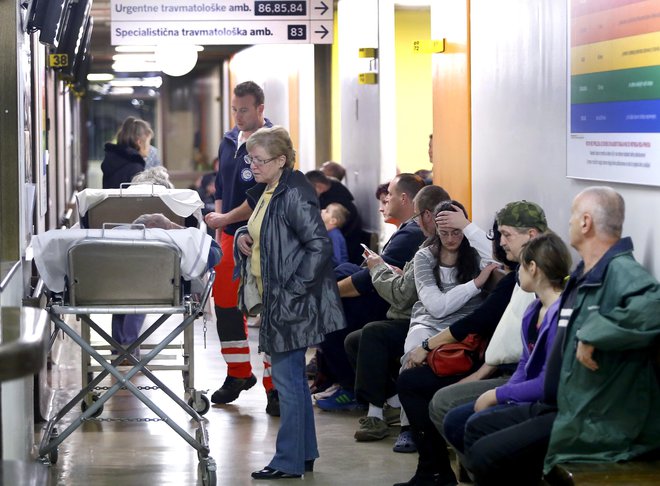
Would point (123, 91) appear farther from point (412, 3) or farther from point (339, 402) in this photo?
point (339, 402)

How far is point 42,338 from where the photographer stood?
1.92 m

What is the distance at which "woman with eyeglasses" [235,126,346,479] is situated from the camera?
491 cm

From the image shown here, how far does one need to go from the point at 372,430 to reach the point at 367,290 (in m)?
0.83

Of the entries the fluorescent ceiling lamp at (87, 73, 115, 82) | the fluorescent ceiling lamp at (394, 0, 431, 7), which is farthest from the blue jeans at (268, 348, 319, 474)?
the fluorescent ceiling lamp at (87, 73, 115, 82)

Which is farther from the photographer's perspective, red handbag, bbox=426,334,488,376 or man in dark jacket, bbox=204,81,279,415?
→ man in dark jacket, bbox=204,81,279,415

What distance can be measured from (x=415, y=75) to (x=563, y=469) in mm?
8884

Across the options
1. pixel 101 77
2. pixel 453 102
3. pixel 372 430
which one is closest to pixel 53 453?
pixel 372 430

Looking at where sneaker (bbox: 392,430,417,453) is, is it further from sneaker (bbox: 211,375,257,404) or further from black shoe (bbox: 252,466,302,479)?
sneaker (bbox: 211,375,257,404)

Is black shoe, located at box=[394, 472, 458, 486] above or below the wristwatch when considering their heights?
below

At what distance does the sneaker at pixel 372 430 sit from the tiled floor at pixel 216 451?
0.10 ft

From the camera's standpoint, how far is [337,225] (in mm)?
8664

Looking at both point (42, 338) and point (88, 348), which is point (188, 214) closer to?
point (88, 348)

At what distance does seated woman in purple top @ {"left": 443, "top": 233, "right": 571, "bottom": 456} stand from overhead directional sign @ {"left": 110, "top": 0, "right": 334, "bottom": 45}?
4.76m

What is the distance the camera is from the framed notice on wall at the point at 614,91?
4.00 metres
